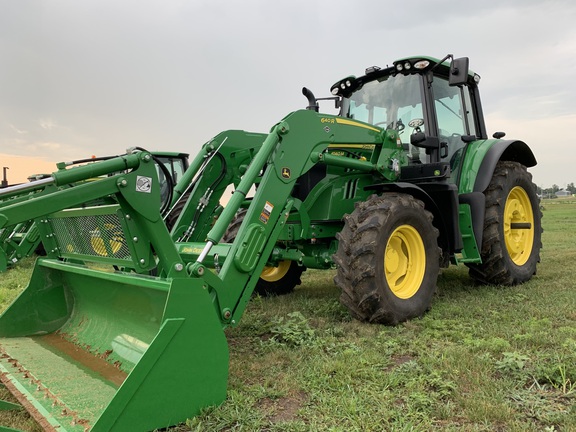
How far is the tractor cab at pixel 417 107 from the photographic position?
5.45 metres

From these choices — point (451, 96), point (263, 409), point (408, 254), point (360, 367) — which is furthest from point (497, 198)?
point (263, 409)

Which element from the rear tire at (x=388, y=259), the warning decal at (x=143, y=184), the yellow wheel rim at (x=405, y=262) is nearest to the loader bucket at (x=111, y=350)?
the warning decal at (x=143, y=184)

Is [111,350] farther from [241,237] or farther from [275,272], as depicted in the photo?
[275,272]

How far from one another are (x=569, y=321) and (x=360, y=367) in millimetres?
2133

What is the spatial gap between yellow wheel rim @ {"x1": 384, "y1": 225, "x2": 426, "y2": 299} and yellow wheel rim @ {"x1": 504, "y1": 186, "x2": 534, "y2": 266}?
2153mm

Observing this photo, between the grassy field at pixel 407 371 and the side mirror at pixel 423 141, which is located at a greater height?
the side mirror at pixel 423 141

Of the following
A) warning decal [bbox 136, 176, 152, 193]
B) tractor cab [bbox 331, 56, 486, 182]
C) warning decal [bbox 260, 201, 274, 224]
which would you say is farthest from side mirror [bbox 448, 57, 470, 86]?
warning decal [bbox 136, 176, 152, 193]

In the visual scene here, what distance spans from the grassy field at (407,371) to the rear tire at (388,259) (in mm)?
164

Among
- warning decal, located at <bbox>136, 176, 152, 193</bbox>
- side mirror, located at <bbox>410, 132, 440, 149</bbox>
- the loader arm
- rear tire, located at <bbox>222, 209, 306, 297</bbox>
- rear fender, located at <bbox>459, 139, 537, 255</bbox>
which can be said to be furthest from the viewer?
rear tire, located at <bbox>222, 209, 306, 297</bbox>

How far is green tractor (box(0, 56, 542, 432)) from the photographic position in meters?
2.62

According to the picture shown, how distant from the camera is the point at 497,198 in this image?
567cm

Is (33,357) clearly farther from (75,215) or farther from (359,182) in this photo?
(359,182)

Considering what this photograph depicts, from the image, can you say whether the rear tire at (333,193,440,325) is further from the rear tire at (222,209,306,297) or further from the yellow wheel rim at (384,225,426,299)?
the rear tire at (222,209,306,297)

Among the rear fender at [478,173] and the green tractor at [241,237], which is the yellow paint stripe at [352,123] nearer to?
the green tractor at [241,237]
